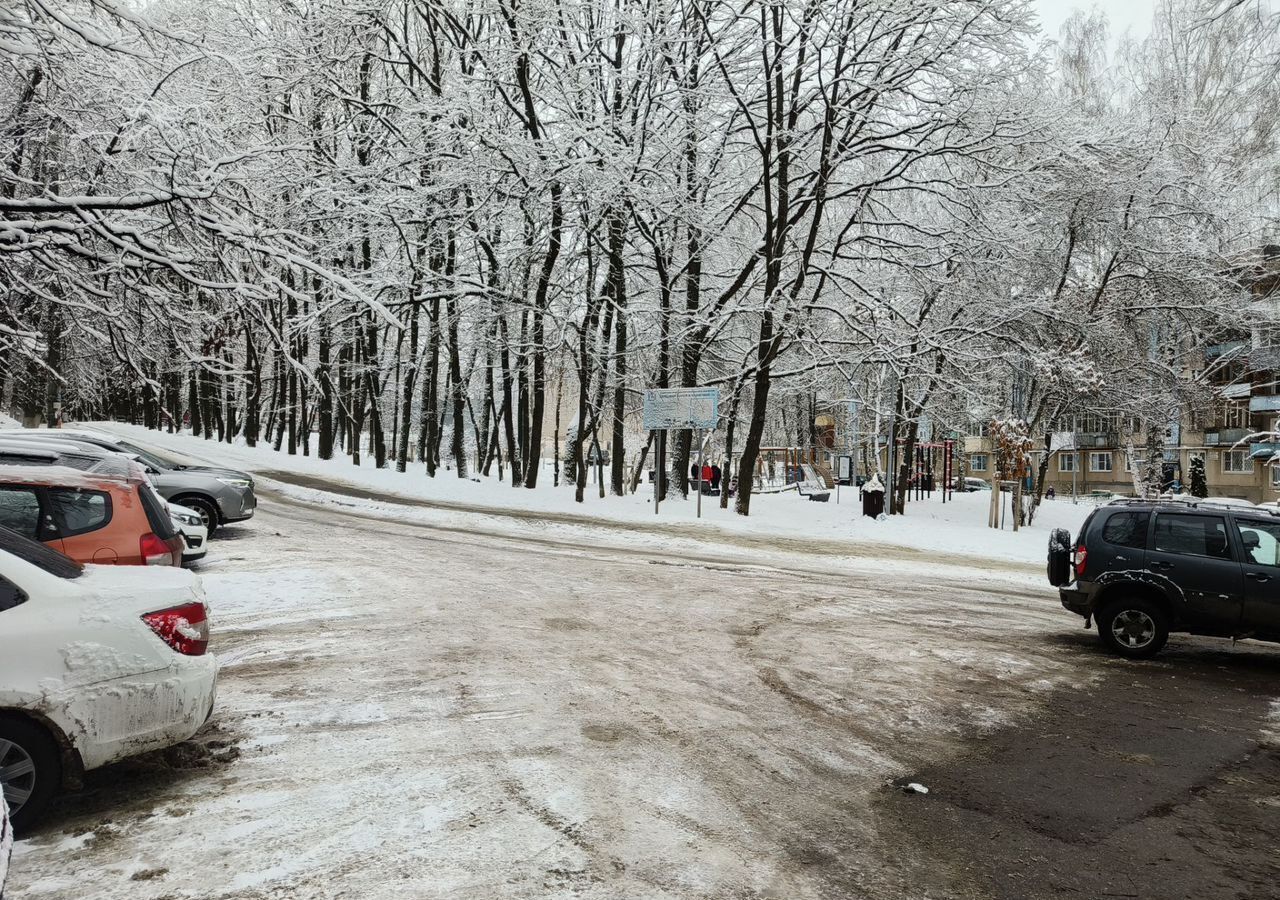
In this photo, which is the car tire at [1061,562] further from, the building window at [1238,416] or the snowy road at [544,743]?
the building window at [1238,416]

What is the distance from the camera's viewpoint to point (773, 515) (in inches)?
870

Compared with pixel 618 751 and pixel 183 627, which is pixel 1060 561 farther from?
pixel 183 627

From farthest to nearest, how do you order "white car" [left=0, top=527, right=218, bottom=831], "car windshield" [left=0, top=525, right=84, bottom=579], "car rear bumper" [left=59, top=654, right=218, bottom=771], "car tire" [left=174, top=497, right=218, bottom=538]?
"car tire" [left=174, top=497, right=218, bottom=538] < "car windshield" [left=0, top=525, right=84, bottom=579] < "car rear bumper" [left=59, top=654, right=218, bottom=771] < "white car" [left=0, top=527, right=218, bottom=831]

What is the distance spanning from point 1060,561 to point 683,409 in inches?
457

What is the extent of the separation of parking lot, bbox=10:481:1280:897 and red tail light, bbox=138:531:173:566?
0.93m

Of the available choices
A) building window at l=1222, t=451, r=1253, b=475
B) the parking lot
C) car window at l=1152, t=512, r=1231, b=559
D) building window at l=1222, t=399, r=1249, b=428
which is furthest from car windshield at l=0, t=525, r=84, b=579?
building window at l=1222, t=451, r=1253, b=475

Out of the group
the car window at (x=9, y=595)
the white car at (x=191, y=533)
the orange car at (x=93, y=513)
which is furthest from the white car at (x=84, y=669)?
the white car at (x=191, y=533)

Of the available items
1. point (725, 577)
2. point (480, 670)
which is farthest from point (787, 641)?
point (725, 577)

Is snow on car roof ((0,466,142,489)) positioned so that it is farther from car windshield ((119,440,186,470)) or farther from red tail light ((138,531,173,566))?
A: car windshield ((119,440,186,470))

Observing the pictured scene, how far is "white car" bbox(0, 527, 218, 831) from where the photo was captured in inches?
160

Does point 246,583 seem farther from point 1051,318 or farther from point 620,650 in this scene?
point 1051,318

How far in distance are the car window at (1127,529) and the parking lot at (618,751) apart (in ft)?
3.88

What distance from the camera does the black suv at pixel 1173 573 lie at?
8.14 metres

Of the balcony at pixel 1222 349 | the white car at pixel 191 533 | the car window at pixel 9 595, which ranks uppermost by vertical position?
the balcony at pixel 1222 349
